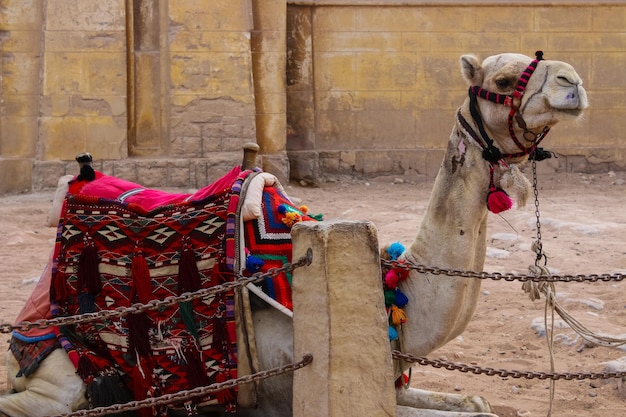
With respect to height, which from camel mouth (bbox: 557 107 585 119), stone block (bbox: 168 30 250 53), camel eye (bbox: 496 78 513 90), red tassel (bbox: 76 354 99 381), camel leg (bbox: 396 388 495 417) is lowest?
→ camel leg (bbox: 396 388 495 417)

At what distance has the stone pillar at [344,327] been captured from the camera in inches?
142

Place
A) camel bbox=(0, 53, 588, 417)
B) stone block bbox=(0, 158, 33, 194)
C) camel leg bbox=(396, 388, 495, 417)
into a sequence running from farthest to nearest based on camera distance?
1. stone block bbox=(0, 158, 33, 194)
2. camel leg bbox=(396, 388, 495, 417)
3. camel bbox=(0, 53, 588, 417)

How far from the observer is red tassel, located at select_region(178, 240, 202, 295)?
14.5 ft

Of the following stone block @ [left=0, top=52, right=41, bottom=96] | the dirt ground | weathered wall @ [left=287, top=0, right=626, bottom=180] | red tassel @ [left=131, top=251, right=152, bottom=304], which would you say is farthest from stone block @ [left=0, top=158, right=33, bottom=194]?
red tassel @ [left=131, top=251, right=152, bottom=304]

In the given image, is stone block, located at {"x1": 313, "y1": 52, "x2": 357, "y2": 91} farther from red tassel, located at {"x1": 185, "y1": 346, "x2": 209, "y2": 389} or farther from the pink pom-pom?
red tassel, located at {"x1": 185, "y1": 346, "x2": 209, "y2": 389}

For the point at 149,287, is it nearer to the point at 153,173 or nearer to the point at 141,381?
the point at 141,381

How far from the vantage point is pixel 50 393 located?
4379mm

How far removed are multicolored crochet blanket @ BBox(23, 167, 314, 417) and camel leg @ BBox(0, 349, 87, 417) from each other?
8cm

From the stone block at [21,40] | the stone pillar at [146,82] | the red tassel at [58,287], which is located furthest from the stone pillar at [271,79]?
the red tassel at [58,287]

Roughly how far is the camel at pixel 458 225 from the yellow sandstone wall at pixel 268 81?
8.14 meters

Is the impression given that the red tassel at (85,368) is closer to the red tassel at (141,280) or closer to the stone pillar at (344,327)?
the red tassel at (141,280)

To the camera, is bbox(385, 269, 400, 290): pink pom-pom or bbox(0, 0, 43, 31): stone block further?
bbox(0, 0, 43, 31): stone block

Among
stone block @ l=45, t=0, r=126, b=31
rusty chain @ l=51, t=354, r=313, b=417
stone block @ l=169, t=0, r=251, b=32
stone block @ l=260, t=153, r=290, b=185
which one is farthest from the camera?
stone block @ l=260, t=153, r=290, b=185

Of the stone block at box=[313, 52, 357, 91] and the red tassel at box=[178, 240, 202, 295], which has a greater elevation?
the stone block at box=[313, 52, 357, 91]
